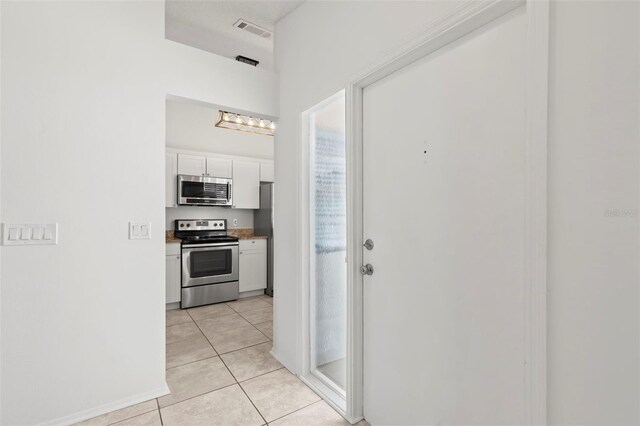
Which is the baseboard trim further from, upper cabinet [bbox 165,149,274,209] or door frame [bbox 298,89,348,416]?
upper cabinet [bbox 165,149,274,209]

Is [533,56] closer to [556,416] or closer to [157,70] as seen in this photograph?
[556,416]

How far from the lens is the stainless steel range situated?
13.2ft

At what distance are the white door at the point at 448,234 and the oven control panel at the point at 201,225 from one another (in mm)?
3400

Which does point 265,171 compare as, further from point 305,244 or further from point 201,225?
point 305,244

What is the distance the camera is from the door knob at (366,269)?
5.96 ft

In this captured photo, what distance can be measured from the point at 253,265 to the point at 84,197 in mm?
2893

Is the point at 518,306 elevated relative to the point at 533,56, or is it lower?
lower

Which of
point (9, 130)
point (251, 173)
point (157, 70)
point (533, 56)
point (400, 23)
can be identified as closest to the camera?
point (533, 56)

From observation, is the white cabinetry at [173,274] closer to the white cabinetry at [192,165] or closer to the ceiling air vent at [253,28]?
the white cabinetry at [192,165]

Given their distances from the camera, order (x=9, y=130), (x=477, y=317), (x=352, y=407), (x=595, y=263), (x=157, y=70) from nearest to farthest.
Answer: (x=595, y=263) < (x=477, y=317) < (x=9, y=130) < (x=352, y=407) < (x=157, y=70)

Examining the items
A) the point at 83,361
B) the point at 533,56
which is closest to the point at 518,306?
the point at 533,56

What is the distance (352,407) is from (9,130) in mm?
2473

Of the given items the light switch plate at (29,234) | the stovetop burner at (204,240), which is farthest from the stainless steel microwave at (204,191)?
the light switch plate at (29,234)

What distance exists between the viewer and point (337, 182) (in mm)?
2207
